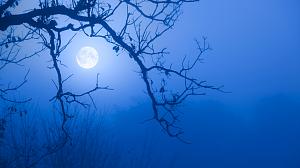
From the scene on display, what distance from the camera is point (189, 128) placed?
52.3 metres

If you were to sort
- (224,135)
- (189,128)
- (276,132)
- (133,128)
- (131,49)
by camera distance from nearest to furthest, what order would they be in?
(131,49)
(133,128)
(189,128)
(224,135)
(276,132)

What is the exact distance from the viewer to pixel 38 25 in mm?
4895

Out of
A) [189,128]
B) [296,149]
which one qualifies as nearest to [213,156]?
[189,128]

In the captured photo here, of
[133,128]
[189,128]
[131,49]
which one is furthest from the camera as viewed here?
[189,128]

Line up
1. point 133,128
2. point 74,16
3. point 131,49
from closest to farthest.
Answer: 1. point 74,16
2. point 131,49
3. point 133,128

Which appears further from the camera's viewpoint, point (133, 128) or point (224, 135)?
point (224, 135)

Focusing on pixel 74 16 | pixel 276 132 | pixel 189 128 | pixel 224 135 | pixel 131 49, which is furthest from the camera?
pixel 276 132

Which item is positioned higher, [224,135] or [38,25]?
[224,135]

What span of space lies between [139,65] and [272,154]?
183 feet

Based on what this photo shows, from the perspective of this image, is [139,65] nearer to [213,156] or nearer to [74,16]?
[74,16]

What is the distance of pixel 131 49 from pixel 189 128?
Answer: 1882 inches

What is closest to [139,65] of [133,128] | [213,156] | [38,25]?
[38,25]

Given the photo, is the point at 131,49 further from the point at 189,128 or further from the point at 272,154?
the point at 272,154

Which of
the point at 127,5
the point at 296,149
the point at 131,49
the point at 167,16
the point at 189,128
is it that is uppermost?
the point at 296,149
